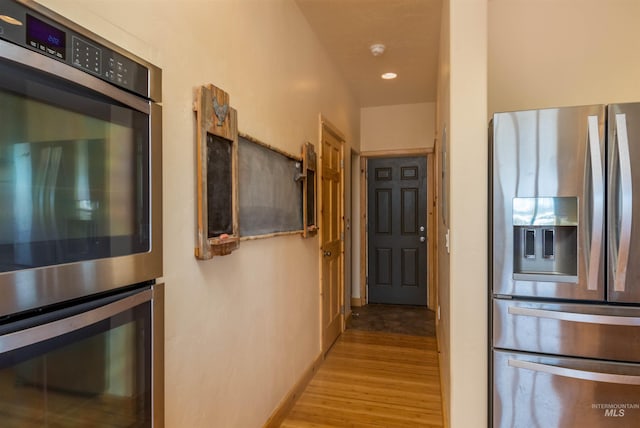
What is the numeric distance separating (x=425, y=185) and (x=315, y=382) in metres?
3.14

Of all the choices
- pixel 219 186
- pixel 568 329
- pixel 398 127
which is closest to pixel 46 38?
pixel 219 186

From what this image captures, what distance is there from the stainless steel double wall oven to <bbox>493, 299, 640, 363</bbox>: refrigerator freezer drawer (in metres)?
1.48

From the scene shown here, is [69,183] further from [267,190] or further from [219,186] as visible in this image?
[267,190]

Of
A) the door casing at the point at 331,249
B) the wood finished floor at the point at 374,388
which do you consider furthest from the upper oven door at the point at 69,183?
the door casing at the point at 331,249

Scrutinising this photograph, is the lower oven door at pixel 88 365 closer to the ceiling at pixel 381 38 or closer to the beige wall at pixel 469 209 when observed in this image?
the beige wall at pixel 469 209

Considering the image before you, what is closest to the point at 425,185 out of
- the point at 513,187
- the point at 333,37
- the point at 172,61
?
the point at 333,37

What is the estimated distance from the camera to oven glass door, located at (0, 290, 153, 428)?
655mm

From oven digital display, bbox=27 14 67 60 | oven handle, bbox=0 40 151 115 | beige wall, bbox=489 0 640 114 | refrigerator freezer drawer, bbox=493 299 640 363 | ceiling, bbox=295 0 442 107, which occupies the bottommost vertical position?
refrigerator freezer drawer, bbox=493 299 640 363

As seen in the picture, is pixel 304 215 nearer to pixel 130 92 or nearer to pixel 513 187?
pixel 513 187

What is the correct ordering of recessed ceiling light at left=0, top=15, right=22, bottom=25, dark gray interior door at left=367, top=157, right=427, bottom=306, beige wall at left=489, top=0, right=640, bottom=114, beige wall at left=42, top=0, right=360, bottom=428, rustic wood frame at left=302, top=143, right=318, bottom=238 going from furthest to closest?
dark gray interior door at left=367, top=157, right=427, bottom=306, rustic wood frame at left=302, top=143, right=318, bottom=238, beige wall at left=489, top=0, right=640, bottom=114, beige wall at left=42, top=0, right=360, bottom=428, recessed ceiling light at left=0, top=15, right=22, bottom=25

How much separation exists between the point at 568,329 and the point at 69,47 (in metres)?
2.03

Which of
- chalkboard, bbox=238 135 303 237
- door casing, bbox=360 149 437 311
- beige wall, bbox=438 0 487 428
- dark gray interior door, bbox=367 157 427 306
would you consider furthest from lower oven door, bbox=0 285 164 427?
dark gray interior door, bbox=367 157 427 306

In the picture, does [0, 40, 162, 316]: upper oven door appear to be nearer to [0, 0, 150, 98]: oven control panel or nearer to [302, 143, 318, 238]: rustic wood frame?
[0, 0, 150, 98]: oven control panel

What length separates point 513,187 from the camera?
1704 mm
